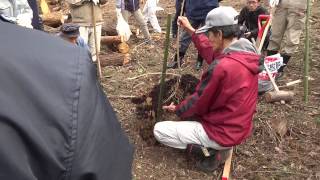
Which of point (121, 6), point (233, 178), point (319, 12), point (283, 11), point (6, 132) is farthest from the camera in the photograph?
point (319, 12)

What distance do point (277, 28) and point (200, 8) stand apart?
128cm

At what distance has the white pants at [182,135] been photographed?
3.64m

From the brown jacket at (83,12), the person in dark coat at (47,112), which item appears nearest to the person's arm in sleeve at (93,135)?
the person in dark coat at (47,112)

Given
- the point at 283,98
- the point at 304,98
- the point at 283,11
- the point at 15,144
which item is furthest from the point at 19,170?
the point at 283,11

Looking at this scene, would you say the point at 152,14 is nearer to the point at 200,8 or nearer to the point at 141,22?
the point at 141,22

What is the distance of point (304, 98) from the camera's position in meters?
5.16

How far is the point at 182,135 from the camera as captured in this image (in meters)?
3.73

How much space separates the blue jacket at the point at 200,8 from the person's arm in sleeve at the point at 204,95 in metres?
2.65

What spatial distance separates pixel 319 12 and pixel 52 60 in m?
9.55

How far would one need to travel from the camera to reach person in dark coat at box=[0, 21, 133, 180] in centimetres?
81

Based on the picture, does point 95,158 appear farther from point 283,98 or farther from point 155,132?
point 283,98

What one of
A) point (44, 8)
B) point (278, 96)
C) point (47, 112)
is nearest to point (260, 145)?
point (278, 96)

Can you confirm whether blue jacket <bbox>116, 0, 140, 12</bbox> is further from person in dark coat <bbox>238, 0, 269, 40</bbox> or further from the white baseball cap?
the white baseball cap

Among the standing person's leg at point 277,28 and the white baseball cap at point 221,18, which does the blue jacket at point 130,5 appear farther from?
the white baseball cap at point 221,18
